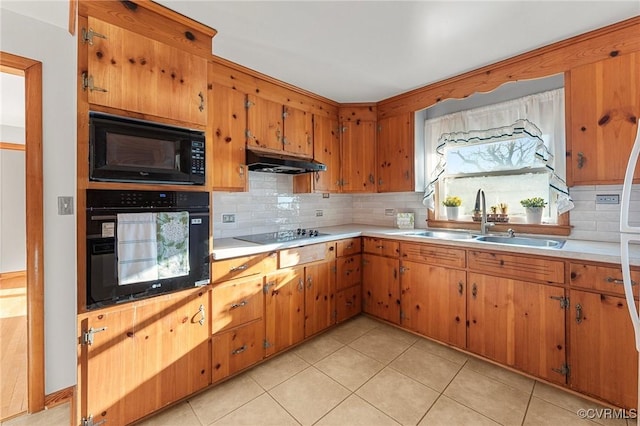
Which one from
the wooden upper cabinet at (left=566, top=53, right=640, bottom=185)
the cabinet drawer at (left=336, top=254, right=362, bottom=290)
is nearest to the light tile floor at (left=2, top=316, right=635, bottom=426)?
the cabinet drawer at (left=336, top=254, right=362, bottom=290)

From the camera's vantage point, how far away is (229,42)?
192cm

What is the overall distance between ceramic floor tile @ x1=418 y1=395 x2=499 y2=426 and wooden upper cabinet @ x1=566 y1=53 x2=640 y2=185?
5.83 ft

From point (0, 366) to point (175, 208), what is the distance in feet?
6.69

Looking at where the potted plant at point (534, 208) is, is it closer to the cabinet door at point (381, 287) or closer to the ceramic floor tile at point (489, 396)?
the cabinet door at point (381, 287)

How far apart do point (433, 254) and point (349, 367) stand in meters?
1.21

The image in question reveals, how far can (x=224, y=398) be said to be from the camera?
5.81ft

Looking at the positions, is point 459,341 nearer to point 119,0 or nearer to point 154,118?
point 154,118

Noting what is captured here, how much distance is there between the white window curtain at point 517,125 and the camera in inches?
88.4

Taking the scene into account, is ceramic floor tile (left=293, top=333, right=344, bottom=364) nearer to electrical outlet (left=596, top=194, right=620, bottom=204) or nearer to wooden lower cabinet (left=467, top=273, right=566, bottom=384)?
wooden lower cabinet (left=467, top=273, right=566, bottom=384)

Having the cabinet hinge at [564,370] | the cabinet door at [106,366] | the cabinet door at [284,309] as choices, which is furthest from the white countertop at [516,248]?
the cabinet hinge at [564,370]

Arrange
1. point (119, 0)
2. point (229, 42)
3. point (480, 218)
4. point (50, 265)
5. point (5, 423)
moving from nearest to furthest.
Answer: point (119, 0), point (5, 423), point (50, 265), point (229, 42), point (480, 218)

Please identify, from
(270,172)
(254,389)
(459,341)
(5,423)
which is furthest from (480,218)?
(5,423)

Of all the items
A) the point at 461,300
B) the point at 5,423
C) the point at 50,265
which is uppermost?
the point at 50,265

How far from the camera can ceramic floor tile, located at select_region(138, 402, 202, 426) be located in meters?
1.57
